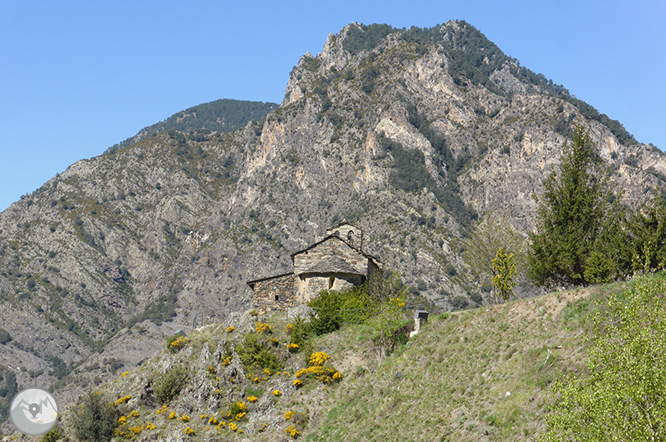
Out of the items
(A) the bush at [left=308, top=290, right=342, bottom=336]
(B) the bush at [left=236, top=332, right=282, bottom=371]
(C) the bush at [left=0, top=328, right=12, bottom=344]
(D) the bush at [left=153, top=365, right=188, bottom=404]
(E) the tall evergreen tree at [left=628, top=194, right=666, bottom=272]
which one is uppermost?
(E) the tall evergreen tree at [left=628, top=194, right=666, bottom=272]

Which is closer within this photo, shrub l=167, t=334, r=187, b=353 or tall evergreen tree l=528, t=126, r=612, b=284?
tall evergreen tree l=528, t=126, r=612, b=284

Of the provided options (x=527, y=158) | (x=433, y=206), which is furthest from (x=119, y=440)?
(x=527, y=158)

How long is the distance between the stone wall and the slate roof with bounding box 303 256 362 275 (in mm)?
2557

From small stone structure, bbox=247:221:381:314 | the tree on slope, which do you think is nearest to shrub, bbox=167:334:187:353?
small stone structure, bbox=247:221:381:314

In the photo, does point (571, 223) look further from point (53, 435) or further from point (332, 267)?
point (53, 435)

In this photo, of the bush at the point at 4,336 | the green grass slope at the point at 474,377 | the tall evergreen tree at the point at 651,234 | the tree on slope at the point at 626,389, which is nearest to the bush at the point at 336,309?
the green grass slope at the point at 474,377

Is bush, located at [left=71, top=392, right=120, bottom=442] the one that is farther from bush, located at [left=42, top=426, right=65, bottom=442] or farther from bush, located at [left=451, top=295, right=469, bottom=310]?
bush, located at [left=451, top=295, right=469, bottom=310]

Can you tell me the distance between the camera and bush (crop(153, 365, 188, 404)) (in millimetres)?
39000

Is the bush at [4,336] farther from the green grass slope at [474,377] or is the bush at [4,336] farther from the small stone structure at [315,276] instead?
the green grass slope at [474,377]

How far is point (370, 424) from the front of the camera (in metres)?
30.3
